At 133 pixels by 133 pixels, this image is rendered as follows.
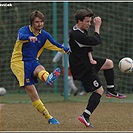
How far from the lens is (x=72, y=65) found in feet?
22.1

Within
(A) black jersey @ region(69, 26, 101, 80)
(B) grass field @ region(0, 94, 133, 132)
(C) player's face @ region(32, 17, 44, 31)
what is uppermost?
(C) player's face @ region(32, 17, 44, 31)

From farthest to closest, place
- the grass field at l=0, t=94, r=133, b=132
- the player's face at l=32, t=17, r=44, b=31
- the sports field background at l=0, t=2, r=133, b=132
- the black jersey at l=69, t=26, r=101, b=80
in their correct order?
the sports field background at l=0, t=2, r=133, b=132
the player's face at l=32, t=17, r=44, b=31
the black jersey at l=69, t=26, r=101, b=80
the grass field at l=0, t=94, r=133, b=132

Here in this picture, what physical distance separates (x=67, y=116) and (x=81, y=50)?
1613mm

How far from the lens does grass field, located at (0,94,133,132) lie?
6398mm

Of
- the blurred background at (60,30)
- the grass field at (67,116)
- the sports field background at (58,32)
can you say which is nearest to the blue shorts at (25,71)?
the grass field at (67,116)

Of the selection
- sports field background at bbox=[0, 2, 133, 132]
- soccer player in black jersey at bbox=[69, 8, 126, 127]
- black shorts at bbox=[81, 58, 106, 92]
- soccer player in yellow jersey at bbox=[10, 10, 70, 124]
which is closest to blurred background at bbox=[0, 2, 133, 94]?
sports field background at bbox=[0, 2, 133, 132]

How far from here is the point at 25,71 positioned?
6816 mm

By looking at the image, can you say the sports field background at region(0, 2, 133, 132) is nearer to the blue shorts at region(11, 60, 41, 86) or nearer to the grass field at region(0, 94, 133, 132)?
the grass field at region(0, 94, 133, 132)

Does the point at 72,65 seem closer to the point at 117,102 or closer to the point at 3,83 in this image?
the point at 117,102

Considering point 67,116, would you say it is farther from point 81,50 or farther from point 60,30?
point 60,30

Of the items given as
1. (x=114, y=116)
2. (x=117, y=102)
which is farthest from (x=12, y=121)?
(x=117, y=102)

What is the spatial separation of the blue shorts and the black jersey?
58cm

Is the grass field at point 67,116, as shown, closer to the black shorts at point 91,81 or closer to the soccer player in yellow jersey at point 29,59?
the soccer player in yellow jersey at point 29,59

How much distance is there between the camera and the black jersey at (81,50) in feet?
21.6
